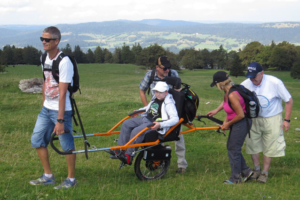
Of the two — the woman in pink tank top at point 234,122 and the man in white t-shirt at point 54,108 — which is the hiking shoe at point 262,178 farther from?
the man in white t-shirt at point 54,108

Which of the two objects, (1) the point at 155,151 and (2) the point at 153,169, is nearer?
(1) the point at 155,151

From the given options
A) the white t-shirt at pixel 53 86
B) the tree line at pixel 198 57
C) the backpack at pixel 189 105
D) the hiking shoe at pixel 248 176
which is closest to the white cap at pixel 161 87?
the backpack at pixel 189 105

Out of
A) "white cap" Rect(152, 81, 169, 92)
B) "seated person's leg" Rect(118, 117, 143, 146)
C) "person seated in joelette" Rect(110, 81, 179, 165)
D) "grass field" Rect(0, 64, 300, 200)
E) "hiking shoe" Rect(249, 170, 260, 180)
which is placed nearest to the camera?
"grass field" Rect(0, 64, 300, 200)

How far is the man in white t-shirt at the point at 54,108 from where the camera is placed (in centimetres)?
511

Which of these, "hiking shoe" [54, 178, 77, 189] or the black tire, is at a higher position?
"hiking shoe" [54, 178, 77, 189]

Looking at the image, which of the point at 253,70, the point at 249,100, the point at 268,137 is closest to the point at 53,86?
the point at 249,100

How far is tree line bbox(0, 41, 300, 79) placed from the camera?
9956cm

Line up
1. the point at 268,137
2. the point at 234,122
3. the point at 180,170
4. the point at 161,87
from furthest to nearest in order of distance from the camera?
the point at 180,170 < the point at 268,137 < the point at 234,122 < the point at 161,87

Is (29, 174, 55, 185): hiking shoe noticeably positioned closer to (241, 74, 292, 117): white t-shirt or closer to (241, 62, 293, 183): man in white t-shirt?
(241, 62, 293, 183): man in white t-shirt

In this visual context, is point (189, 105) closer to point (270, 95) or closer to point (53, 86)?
point (270, 95)

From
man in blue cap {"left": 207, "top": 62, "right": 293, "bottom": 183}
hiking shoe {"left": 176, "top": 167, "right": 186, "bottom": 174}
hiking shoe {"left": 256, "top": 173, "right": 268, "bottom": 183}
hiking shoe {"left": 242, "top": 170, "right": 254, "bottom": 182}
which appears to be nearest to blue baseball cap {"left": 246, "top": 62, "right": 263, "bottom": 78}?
man in blue cap {"left": 207, "top": 62, "right": 293, "bottom": 183}

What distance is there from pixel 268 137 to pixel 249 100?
43.0 inches

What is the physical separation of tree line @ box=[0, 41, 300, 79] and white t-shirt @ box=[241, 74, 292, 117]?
87.8 metres

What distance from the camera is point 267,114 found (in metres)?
6.54
